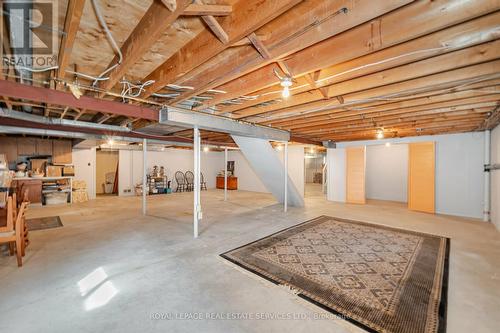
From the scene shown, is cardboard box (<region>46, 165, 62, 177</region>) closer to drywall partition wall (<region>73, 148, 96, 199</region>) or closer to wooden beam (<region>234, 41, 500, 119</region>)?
drywall partition wall (<region>73, 148, 96, 199</region>)

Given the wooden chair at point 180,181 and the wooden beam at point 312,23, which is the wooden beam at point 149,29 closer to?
the wooden beam at point 312,23

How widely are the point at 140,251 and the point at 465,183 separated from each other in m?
7.93

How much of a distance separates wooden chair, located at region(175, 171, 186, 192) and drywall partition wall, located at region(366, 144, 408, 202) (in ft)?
27.4

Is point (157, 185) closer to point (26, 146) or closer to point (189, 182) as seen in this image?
point (189, 182)

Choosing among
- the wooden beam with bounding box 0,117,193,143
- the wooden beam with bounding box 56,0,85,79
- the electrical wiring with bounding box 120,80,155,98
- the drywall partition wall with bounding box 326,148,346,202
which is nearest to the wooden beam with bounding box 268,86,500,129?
the electrical wiring with bounding box 120,80,155,98

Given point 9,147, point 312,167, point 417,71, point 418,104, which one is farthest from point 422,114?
point 312,167

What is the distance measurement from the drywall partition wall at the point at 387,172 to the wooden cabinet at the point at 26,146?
471 inches

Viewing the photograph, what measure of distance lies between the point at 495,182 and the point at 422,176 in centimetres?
168

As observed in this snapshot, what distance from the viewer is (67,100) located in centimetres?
267

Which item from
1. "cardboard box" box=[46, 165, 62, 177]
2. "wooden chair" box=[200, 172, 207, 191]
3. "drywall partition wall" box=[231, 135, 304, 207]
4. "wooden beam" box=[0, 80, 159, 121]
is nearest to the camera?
"wooden beam" box=[0, 80, 159, 121]

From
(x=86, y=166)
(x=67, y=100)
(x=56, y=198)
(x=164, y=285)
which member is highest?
(x=67, y=100)

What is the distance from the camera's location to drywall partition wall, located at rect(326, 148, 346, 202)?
8141 millimetres

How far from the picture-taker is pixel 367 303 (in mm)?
2100

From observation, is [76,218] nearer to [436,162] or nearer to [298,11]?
[298,11]
